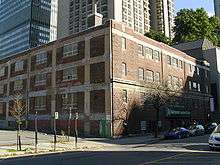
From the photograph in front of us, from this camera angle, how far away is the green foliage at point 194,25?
75875 millimetres

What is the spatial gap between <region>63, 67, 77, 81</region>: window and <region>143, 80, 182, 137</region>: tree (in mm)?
9464

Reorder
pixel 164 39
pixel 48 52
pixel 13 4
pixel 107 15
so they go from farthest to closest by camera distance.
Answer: pixel 13 4 < pixel 107 15 < pixel 164 39 < pixel 48 52

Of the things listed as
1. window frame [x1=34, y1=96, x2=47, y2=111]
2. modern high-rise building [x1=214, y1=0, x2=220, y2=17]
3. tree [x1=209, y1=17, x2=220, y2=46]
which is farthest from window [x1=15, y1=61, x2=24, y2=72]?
modern high-rise building [x1=214, y1=0, x2=220, y2=17]

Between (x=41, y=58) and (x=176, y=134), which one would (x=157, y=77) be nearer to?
(x=176, y=134)

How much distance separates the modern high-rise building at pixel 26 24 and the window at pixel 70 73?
4094 inches

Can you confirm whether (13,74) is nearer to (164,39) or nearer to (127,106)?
(127,106)

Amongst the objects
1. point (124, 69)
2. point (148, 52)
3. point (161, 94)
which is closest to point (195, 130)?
point (161, 94)

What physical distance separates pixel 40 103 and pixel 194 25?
43.6 m

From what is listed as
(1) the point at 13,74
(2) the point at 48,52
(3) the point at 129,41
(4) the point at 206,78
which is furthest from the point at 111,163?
(4) the point at 206,78

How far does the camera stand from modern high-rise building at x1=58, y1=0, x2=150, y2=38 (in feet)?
402

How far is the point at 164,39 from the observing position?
80.8 m

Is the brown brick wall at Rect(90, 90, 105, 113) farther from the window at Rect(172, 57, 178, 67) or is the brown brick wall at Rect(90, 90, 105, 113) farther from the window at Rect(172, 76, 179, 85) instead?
the window at Rect(172, 57, 178, 67)

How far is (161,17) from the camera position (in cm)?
14175

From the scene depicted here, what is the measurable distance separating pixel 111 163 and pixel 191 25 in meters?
65.3
